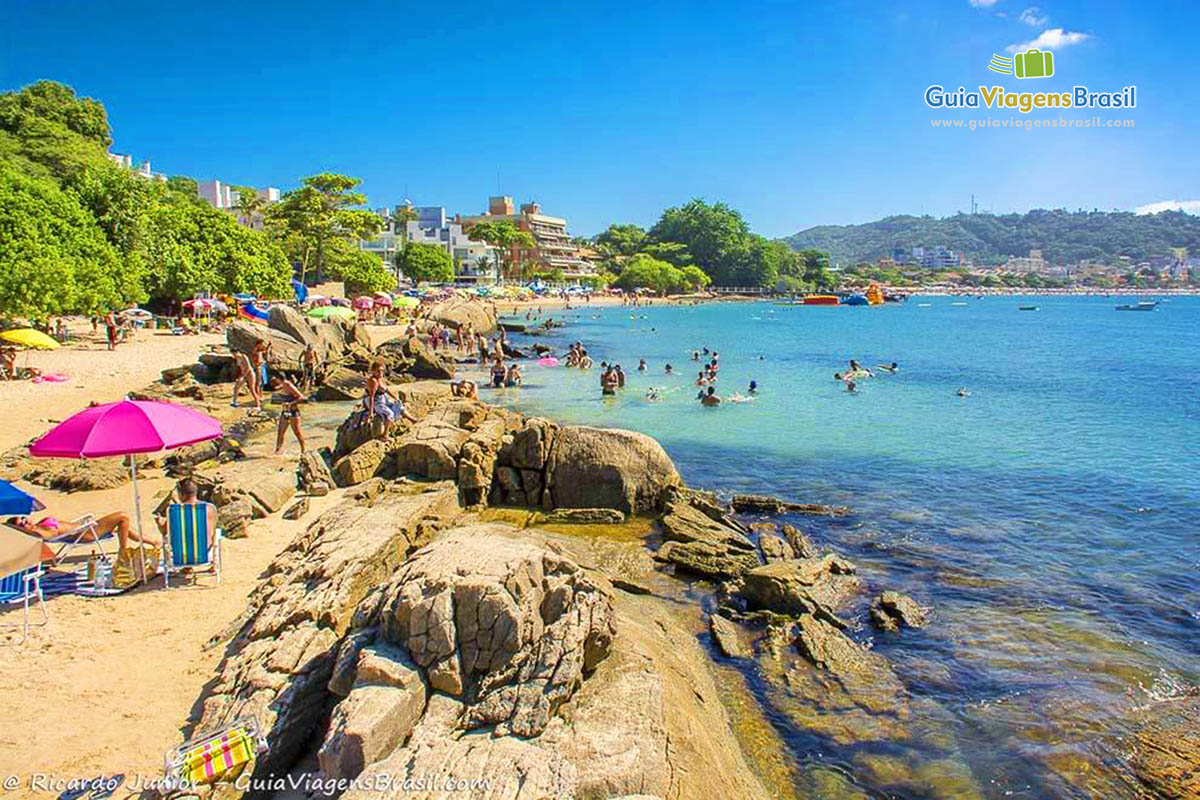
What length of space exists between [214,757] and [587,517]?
766 centimetres

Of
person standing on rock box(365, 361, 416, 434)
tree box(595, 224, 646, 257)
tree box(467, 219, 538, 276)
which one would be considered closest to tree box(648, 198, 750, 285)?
tree box(595, 224, 646, 257)

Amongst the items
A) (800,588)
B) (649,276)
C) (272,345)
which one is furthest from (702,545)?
(649,276)

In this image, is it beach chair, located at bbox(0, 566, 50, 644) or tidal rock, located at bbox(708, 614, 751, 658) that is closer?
beach chair, located at bbox(0, 566, 50, 644)

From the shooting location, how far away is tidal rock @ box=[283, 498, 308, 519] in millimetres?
10594

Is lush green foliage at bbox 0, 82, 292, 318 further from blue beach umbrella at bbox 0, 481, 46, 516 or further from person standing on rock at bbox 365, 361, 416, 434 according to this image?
blue beach umbrella at bbox 0, 481, 46, 516

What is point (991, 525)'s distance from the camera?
1304 cm

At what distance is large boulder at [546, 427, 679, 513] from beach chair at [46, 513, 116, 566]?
262 inches

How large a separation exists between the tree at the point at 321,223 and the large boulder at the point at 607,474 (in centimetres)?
5140

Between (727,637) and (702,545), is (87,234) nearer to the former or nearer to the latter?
(702,545)

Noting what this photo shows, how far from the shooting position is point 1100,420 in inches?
983

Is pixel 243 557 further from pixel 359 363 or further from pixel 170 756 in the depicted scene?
pixel 359 363

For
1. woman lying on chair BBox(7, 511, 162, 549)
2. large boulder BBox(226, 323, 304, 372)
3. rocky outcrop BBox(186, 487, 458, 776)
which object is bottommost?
rocky outcrop BBox(186, 487, 458, 776)

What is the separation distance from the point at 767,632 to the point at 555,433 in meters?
5.86

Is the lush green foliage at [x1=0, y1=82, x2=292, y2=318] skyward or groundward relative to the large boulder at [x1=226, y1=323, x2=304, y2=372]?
skyward
